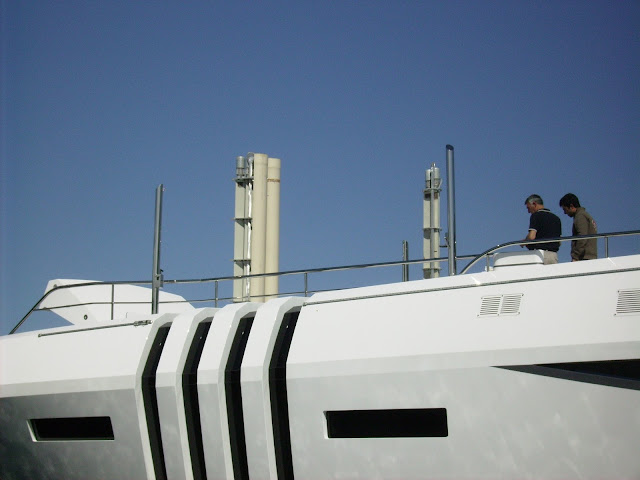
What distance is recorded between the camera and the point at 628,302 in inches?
322

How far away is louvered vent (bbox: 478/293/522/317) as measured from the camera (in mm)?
8849

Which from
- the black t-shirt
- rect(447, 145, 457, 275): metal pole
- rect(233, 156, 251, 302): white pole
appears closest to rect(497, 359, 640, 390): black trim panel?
rect(447, 145, 457, 275): metal pole

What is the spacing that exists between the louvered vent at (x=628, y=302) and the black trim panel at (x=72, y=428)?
6517 millimetres

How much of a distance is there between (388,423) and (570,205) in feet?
11.0

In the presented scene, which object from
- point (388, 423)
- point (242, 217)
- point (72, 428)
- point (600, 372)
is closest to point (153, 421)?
point (72, 428)

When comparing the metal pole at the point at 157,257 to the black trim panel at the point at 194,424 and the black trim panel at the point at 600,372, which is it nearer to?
the black trim panel at the point at 194,424

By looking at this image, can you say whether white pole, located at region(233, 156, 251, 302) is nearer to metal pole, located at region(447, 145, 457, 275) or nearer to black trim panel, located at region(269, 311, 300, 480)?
black trim panel, located at region(269, 311, 300, 480)

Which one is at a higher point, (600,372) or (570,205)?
(570,205)

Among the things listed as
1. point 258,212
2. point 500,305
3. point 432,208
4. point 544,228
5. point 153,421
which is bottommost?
point 153,421

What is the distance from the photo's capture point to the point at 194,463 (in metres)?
10.6

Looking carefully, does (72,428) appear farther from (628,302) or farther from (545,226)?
(628,302)

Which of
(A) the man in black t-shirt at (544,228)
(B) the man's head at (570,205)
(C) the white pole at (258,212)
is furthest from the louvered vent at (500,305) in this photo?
(C) the white pole at (258,212)

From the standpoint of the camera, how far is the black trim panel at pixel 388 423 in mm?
8906

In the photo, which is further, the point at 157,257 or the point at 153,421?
the point at 157,257
